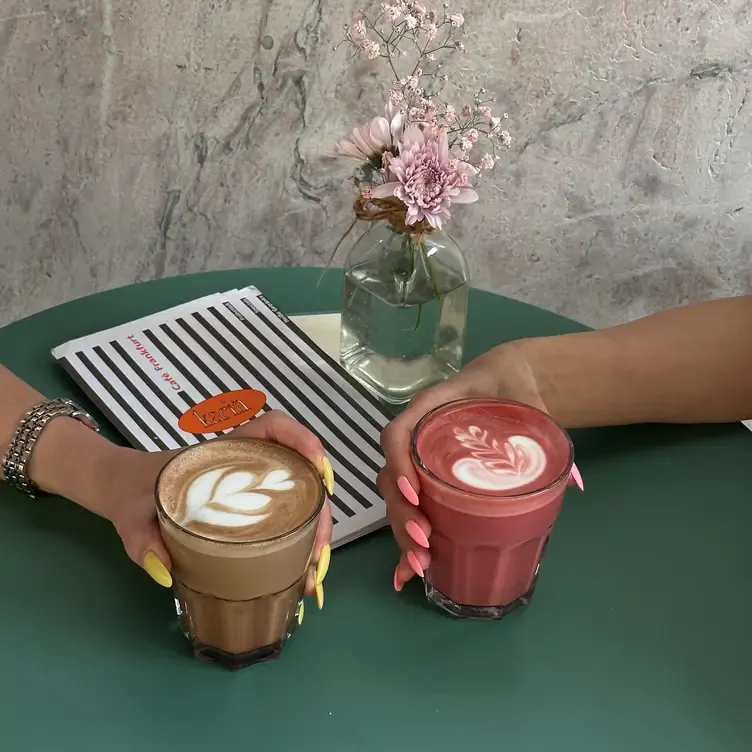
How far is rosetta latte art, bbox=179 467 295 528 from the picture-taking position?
2.10 feet

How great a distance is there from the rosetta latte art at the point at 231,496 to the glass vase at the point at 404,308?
0.30 meters

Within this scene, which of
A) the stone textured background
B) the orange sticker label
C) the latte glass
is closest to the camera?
the latte glass

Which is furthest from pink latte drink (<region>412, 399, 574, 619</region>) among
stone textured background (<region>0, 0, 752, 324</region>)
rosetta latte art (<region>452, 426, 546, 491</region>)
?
stone textured background (<region>0, 0, 752, 324</region>)

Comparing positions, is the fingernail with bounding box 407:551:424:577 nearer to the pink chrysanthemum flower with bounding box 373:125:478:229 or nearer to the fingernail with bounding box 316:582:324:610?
the fingernail with bounding box 316:582:324:610

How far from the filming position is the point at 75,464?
799mm

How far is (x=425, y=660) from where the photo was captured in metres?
0.69

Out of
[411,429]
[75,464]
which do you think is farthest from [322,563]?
[75,464]

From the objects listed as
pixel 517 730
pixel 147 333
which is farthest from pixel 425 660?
pixel 147 333

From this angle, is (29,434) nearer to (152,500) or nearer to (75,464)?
(75,464)

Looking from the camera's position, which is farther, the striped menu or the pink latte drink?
the striped menu

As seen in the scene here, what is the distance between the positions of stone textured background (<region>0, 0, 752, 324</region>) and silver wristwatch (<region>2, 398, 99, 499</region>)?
745 mm

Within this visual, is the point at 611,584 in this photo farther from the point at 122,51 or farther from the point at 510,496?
the point at 122,51

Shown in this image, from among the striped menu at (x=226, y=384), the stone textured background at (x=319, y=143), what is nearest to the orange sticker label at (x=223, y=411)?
the striped menu at (x=226, y=384)

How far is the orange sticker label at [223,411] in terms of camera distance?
2.96 ft
